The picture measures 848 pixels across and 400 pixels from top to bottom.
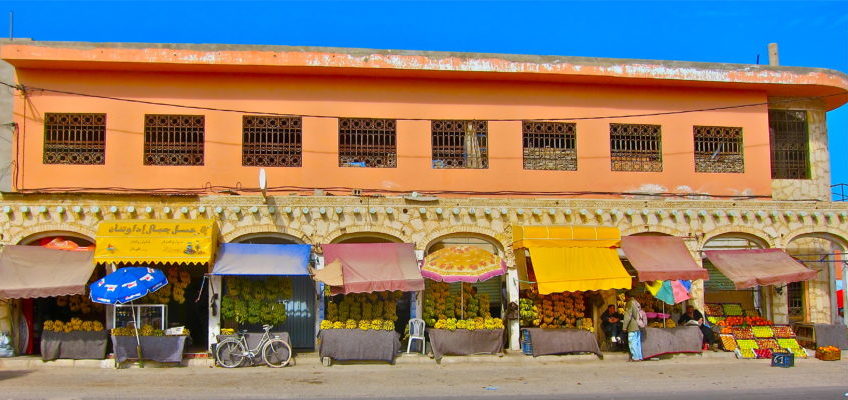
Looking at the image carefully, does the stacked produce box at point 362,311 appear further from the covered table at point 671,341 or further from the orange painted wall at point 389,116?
the covered table at point 671,341

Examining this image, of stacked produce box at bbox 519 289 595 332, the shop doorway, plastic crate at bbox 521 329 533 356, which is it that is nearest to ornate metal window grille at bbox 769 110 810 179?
stacked produce box at bbox 519 289 595 332

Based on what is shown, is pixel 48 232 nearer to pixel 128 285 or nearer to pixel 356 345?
pixel 128 285

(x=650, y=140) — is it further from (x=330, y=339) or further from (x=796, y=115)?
(x=330, y=339)

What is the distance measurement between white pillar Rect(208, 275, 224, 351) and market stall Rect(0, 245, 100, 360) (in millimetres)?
2247

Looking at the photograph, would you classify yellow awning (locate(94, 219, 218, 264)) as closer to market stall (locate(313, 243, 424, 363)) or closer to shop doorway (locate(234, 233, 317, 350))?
market stall (locate(313, 243, 424, 363))

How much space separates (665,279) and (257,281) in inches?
352

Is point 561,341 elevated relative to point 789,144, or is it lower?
lower

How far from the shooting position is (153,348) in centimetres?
1570

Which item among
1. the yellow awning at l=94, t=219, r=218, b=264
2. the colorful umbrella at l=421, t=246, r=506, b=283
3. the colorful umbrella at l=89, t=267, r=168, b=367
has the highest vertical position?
the yellow awning at l=94, t=219, r=218, b=264

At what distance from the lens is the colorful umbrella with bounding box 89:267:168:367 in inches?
590

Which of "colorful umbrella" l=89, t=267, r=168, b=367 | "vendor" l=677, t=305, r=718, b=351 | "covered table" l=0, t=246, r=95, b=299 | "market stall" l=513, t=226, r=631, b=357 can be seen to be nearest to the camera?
"colorful umbrella" l=89, t=267, r=168, b=367

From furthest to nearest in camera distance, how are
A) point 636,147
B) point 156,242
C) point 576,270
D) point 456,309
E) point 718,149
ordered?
point 718,149, point 636,147, point 456,309, point 576,270, point 156,242

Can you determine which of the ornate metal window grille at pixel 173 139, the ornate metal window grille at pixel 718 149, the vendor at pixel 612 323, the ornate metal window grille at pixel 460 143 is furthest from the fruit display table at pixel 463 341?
the ornate metal window grille at pixel 718 149

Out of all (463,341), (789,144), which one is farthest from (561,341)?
(789,144)
